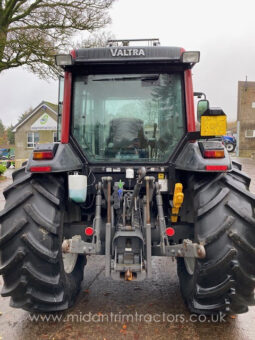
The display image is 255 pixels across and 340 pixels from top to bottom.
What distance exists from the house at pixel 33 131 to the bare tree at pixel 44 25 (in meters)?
16.5

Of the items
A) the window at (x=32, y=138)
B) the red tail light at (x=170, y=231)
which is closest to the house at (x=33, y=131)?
the window at (x=32, y=138)

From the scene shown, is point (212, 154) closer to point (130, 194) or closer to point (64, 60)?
point (130, 194)

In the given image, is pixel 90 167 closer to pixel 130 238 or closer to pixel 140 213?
pixel 140 213

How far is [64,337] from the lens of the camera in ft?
8.66

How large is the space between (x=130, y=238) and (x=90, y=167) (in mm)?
873

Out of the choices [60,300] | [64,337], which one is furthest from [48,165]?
[64,337]

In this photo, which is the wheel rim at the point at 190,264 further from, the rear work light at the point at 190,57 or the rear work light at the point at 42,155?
the rear work light at the point at 190,57

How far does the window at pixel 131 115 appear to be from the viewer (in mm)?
3139

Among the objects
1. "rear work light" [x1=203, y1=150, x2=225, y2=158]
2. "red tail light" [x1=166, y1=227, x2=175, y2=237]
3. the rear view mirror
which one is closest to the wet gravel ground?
"red tail light" [x1=166, y1=227, x2=175, y2=237]

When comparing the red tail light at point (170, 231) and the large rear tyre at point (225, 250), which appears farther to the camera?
the red tail light at point (170, 231)

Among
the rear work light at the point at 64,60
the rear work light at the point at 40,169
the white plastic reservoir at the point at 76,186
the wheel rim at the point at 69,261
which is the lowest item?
the wheel rim at the point at 69,261

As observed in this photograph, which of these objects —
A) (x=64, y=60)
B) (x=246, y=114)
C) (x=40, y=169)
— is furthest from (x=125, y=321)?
(x=246, y=114)

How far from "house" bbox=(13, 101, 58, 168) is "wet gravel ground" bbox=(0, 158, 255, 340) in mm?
27495

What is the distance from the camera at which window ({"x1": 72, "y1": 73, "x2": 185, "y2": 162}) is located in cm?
314
